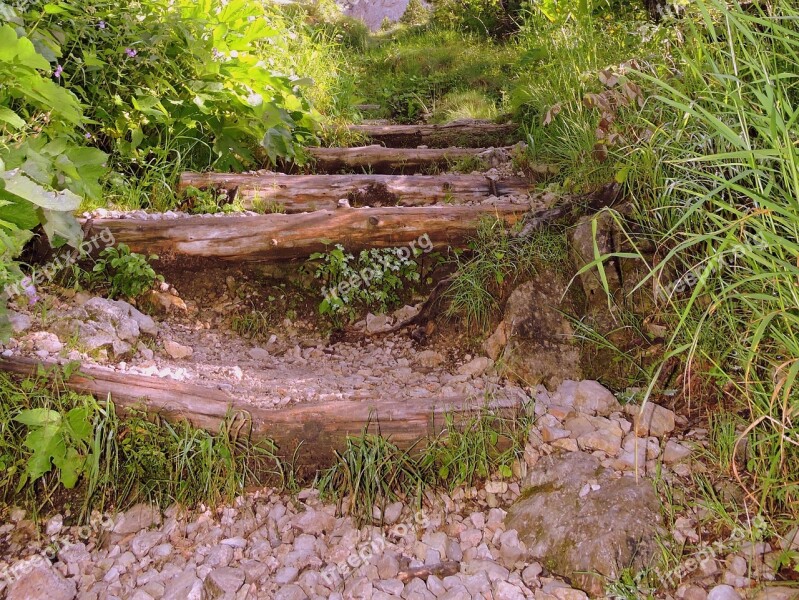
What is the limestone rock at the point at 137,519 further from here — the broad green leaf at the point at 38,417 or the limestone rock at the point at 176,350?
the limestone rock at the point at 176,350

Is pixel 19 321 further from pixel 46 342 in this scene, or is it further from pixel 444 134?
pixel 444 134

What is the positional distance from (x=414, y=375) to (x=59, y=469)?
1530 mm

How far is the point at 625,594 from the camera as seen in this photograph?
186cm

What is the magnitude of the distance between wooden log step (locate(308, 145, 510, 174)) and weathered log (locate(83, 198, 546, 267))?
3.94 ft

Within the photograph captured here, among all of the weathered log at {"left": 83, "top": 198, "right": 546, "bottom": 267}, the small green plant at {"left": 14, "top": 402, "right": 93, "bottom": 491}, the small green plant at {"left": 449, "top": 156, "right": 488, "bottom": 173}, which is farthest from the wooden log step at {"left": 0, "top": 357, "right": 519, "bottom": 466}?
the small green plant at {"left": 449, "top": 156, "right": 488, "bottom": 173}

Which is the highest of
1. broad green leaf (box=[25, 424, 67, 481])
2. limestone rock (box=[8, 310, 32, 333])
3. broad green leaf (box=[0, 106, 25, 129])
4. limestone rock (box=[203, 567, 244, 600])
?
broad green leaf (box=[0, 106, 25, 129])

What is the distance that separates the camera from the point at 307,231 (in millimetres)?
3531

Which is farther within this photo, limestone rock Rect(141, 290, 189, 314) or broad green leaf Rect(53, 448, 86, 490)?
limestone rock Rect(141, 290, 189, 314)

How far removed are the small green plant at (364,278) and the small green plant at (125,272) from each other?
0.88 meters

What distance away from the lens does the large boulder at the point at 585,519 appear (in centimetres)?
198

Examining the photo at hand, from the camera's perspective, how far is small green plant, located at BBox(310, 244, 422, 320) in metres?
3.48

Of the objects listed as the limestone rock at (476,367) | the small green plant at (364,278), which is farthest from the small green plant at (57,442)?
the limestone rock at (476,367)

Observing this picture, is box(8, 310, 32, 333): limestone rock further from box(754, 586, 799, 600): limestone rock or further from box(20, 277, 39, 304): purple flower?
box(754, 586, 799, 600): limestone rock

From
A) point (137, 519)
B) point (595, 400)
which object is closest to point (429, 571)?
point (595, 400)
